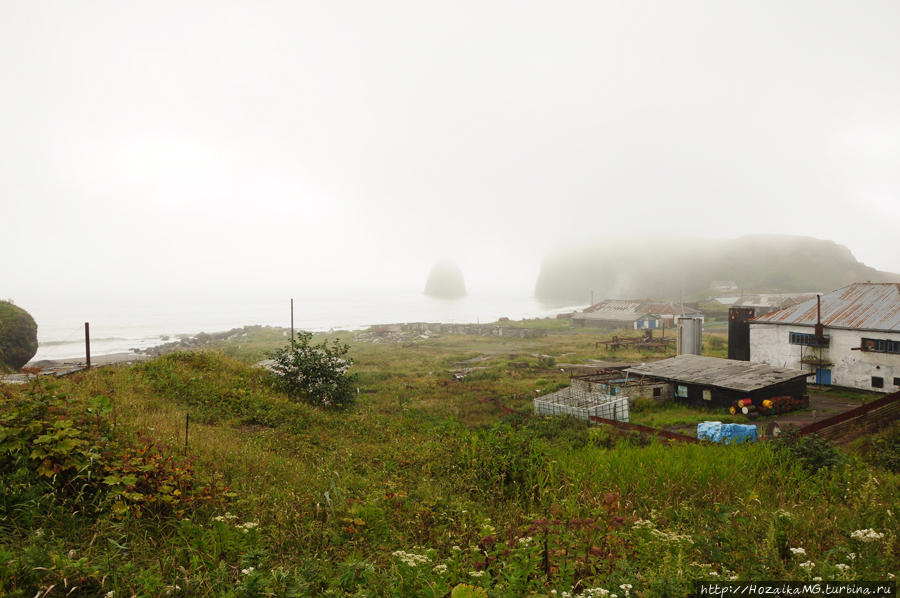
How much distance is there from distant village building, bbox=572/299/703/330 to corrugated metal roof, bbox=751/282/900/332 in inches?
1747

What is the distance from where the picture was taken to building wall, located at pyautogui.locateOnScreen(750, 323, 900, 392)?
25062 millimetres

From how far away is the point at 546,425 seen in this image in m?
18.8

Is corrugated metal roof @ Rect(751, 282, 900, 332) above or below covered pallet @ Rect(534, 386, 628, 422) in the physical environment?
above

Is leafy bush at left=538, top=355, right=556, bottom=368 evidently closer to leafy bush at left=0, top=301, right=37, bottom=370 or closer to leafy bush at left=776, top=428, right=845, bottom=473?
leafy bush at left=776, top=428, right=845, bottom=473

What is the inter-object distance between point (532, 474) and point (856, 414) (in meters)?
8.36

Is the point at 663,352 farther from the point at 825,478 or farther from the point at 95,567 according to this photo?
the point at 95,567

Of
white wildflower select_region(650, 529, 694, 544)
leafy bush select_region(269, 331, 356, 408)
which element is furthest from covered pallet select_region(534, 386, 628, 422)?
white wildflower select_region(650, 529, 694, 544)

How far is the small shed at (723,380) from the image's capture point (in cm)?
2264

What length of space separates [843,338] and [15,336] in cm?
5818

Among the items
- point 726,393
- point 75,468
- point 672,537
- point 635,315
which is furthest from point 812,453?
point 635,315

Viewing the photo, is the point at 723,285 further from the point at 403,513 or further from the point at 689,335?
the point at 403,513

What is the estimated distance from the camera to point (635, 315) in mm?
81875

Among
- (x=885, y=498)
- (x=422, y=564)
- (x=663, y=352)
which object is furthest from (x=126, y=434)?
(x=663, y=352)

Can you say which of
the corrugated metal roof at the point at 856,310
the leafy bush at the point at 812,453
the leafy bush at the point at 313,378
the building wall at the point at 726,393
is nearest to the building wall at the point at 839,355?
the corrugated metal roof at the point at 856,310
